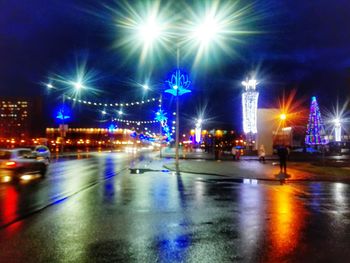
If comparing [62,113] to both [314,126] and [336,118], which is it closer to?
[314,126]

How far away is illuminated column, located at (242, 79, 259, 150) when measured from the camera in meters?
52.9

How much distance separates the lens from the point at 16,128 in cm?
8806

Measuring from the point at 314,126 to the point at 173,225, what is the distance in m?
57.2

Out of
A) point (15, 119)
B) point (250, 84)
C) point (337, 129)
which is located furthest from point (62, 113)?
point (337, 129)

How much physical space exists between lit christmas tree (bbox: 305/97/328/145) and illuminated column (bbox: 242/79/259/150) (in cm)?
1054

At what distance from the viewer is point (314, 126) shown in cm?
6391

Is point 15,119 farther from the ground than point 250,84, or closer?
closer

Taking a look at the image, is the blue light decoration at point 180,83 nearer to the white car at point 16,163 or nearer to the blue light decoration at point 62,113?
the white car at point 16,163

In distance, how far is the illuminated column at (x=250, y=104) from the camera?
52.9 meters

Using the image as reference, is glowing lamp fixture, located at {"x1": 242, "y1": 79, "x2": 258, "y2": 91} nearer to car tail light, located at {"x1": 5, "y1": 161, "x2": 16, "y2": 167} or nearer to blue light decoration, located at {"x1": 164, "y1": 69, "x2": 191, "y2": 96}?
blue light decoration, located at {"x1": 164, "y1": 69, "x2": 191, "y2": 96}

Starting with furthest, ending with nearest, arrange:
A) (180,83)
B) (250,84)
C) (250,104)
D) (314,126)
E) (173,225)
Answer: (314,126), (250,84), (250,104), (180,83), (173,225)

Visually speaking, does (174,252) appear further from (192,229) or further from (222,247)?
(192,229)

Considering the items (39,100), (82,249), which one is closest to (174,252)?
(82,249)

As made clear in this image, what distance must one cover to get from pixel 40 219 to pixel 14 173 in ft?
41.9
